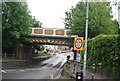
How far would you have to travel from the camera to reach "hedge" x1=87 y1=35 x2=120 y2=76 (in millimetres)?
Result: 10414

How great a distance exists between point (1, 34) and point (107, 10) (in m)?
16.4

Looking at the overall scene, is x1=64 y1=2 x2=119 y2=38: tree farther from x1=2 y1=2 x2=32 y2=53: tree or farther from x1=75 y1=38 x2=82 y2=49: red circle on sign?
x1=75 y1=38 x2=82 y2=49: red circle on sign

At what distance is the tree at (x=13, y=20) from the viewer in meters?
27.4

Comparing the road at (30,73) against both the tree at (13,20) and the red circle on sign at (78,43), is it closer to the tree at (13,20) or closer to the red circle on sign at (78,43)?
the red circle on sign at (78,43)

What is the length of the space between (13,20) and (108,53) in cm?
1966

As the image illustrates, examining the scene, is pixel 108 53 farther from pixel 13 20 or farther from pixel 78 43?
pixel 13 20

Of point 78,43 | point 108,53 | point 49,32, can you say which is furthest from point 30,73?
point 49,32

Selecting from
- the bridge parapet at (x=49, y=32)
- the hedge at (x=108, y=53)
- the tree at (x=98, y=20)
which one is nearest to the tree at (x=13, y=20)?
the bridge parapet at (x=49, y=32)

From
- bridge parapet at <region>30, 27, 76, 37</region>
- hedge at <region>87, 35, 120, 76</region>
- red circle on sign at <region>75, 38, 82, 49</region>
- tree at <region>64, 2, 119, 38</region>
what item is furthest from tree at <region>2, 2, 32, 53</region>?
red circle on sign at <region>75, 38, 82, 49</region>

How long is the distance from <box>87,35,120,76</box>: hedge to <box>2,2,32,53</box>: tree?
644 inches

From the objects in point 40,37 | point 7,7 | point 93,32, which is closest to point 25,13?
point 7,7

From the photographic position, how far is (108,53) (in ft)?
39.1

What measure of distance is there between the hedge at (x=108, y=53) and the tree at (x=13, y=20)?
16363 mm

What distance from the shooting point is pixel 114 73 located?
10.4m
